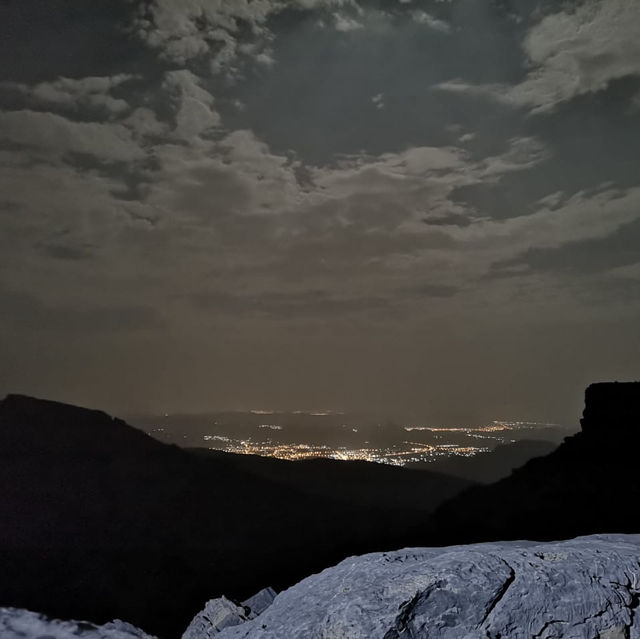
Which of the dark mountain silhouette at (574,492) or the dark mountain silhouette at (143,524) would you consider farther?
the dark mountain silhouette at (574,492)

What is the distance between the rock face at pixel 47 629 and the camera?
14.7 m

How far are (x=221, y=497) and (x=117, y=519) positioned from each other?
12087mm

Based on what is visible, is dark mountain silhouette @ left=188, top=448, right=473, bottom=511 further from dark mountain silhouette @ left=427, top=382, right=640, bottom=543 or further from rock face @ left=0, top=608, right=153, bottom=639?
rock face @ left=0, top=608, right=153, bottom=639

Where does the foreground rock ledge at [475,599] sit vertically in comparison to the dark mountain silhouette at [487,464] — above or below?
above

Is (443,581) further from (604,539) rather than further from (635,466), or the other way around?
(635,466)

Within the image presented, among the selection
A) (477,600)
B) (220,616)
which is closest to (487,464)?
(220,616)

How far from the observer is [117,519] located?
4275 centimetres

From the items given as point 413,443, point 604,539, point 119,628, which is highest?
point 604,539

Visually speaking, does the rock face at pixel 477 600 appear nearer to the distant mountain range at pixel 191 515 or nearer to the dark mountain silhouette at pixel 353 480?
the distant mountain range at pixel 191 515

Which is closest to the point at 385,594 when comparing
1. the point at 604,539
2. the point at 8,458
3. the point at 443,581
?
the point at 443,581

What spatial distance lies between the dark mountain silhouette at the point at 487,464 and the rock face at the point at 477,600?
95504mm

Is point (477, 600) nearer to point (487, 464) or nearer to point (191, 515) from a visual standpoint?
point (191, 515)

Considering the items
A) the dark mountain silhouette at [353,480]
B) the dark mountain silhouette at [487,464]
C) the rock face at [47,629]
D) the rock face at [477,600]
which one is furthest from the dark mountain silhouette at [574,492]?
the dark mountain silhouette at [487,464]

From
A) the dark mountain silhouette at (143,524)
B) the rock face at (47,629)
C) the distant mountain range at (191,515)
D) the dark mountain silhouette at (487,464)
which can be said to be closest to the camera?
the rock face at (47,629)
